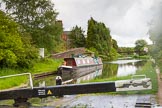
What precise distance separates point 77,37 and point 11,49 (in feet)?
201

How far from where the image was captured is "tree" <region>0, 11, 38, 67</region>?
24.0 meters

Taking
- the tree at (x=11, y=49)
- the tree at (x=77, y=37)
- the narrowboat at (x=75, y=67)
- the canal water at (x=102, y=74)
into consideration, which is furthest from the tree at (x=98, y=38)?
the tree at (x=11, y=49)

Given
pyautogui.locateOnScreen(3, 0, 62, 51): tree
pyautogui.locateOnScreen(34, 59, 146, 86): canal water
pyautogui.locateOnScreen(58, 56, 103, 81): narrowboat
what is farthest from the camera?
pyautogui.locateOnScreen(3, 0, 62, 51): tree

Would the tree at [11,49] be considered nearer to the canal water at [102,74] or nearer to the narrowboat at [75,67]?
the canal water at [102,74]

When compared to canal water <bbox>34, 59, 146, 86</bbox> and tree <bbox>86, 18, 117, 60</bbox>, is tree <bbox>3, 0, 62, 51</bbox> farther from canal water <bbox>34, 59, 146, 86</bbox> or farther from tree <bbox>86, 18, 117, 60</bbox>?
tree <bbox>86, 18, 117, 60</bbox>

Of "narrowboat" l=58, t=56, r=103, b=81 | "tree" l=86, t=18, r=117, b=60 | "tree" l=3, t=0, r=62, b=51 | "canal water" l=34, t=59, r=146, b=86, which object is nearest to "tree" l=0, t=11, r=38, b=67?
"canal water" l=34, t=59, r=146, b=86

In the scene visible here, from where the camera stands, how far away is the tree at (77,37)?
8500cm

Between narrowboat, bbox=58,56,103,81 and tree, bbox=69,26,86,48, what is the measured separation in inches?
1430

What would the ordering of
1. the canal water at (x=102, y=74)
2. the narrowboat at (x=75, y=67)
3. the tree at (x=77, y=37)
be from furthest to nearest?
the tree at (x=77, y=37) → the narrowboat at (x=75, y=67) → the canal water at (x=102, y=74)

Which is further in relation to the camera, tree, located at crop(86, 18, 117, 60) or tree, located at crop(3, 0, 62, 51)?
tree, located at crop(86, 18, 117, 60)

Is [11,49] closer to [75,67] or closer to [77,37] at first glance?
[75,67]

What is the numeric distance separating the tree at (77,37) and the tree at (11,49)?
183 feet

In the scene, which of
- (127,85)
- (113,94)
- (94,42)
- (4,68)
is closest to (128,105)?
(127,85)

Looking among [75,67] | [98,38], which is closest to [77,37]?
[98,38]
